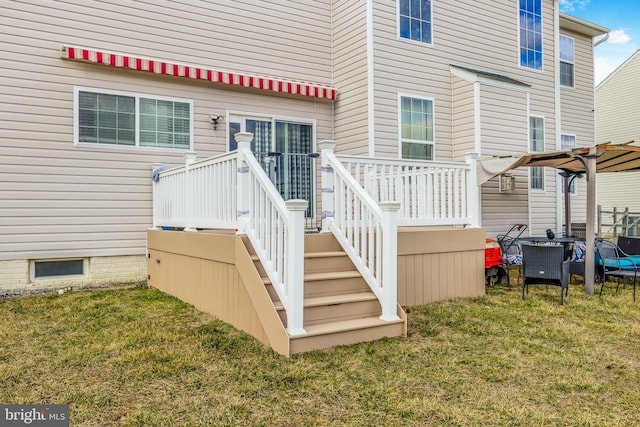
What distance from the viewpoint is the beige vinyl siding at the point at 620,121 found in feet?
55.7

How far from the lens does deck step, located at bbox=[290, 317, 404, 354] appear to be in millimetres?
3910

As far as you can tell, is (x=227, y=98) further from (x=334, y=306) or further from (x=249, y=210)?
(x=334, y=306)

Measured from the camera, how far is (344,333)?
13.6 feet

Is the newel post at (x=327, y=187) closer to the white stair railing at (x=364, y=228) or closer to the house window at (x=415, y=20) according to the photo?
the white stair railing at (x=364, y=228)

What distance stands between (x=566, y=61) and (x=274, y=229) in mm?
11761

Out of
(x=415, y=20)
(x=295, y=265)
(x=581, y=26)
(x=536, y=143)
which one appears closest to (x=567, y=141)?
(x=536, y=143)

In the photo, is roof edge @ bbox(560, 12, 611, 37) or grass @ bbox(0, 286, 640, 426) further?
roof edge @ bbox(560, 12, 611, 37)

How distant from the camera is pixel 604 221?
18375mm

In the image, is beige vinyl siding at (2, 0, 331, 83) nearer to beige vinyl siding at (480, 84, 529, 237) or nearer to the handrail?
beige vinyl siding at (480, 84, 529, 237)

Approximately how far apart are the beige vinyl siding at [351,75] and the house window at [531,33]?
13.7 feet

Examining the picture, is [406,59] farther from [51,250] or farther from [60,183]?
[51,250]

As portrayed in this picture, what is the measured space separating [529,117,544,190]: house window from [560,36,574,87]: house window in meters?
2.97

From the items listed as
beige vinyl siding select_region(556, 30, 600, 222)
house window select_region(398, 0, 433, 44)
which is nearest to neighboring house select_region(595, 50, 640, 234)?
beige vinyl siding select_region(556, 30, 600, 222)

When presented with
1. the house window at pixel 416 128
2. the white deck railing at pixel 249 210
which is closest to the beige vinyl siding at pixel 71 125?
the white deck railing at pixel 249 210
